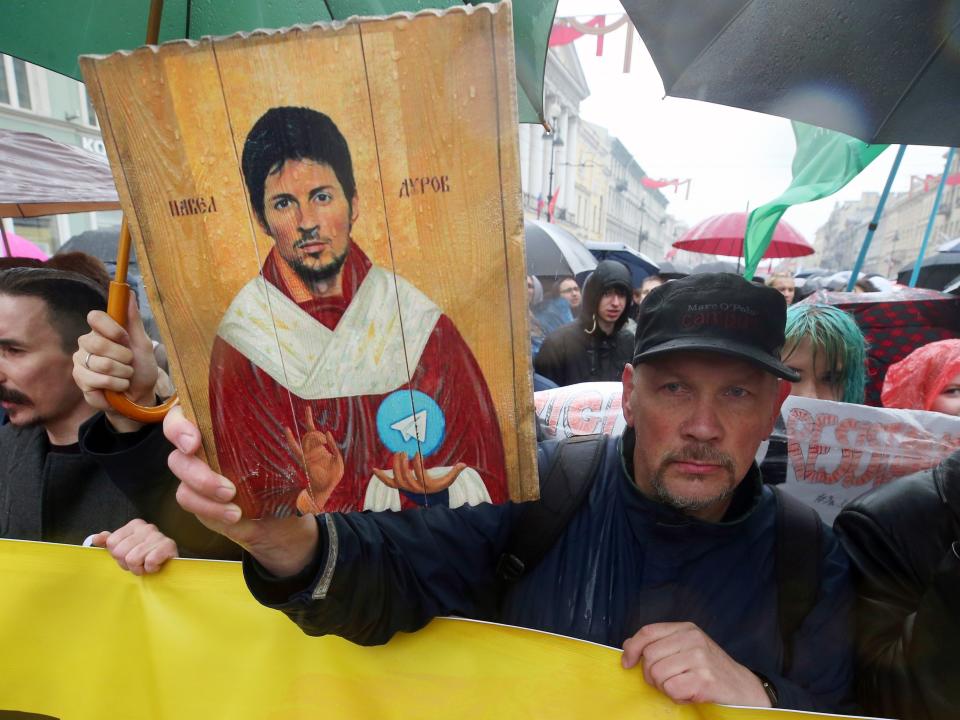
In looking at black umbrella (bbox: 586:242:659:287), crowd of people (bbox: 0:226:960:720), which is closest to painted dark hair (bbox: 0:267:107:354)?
crowd of people (bbox: 0:226:960:720)

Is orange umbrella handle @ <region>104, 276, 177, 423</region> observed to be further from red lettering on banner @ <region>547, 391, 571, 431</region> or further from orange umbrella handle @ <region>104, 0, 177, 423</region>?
red lettering on banner @ <region>547, 391, 571, 431</region>

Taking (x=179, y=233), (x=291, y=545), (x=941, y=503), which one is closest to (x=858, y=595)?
(x=941, y=503)

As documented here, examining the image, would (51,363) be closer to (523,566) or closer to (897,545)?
(523,566)

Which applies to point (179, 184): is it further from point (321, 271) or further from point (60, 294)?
point (60, 294)

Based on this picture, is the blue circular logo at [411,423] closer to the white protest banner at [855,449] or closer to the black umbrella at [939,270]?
the white protest banner at [855,449]

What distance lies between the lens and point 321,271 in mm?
785

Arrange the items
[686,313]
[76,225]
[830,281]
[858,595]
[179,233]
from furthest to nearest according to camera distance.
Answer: [76,225] → [830,281] → [686,313] → [858,595] → [179,233]

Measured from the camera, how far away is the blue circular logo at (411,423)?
828 mm

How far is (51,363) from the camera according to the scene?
179cm

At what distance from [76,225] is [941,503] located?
2101 centimetres

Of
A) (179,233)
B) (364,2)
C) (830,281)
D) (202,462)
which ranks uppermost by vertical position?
(364,2)

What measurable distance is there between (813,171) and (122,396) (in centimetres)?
290

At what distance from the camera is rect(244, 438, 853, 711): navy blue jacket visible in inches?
46.0

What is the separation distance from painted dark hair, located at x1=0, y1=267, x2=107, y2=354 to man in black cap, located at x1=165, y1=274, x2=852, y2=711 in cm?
124
